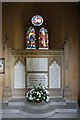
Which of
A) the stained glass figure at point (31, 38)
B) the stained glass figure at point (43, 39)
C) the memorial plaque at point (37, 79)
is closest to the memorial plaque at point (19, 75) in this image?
the memorial plaque at point (37, 79)

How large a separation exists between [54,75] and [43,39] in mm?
1301

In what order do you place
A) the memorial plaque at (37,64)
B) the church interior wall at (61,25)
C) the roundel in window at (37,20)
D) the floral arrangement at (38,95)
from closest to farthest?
the floral arrangement at (38,95), the memorial plaque at (37,64), the church interior wall at (61,25), the roundel in window at (37,20)

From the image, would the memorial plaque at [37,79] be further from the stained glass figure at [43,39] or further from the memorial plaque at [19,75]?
the stained glass figure at [43,39]

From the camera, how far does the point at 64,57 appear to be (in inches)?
218

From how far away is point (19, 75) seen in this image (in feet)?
18.2

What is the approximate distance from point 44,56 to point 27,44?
964 mm

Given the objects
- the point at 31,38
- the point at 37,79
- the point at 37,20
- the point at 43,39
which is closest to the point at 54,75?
the point at 37,79

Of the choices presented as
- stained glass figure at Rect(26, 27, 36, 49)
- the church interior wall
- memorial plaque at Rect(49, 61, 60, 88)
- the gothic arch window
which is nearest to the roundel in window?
the gothic arch window

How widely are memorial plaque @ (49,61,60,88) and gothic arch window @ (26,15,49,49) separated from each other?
91 cm

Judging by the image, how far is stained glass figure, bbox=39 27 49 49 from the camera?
6273 millimetres

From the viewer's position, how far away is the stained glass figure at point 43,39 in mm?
6273

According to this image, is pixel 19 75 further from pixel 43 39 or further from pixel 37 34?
pixel 37 34

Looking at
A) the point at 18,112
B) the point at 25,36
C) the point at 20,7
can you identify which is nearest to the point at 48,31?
the point at 25,36

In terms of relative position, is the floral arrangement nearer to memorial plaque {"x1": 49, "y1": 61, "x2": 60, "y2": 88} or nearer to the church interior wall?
memorial plaque {"x1": 49, "y1": 61, "x2": 60, "y2": 88}
